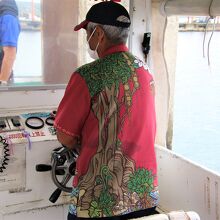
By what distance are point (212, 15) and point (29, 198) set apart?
1551mm

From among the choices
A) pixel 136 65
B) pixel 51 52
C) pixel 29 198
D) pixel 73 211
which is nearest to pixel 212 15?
pixel 136 65

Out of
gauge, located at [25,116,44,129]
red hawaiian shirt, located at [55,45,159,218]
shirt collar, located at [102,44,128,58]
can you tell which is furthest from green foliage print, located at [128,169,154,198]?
gauge, located at [25,116,44,129]

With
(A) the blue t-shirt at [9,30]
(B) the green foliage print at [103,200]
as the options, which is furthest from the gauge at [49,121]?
(B) the green foliage print at [103,200]

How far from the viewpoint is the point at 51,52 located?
2.41 m

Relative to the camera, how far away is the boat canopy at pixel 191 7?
193 centimetres

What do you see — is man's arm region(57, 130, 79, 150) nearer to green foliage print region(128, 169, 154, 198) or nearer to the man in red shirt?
the man in red shirt

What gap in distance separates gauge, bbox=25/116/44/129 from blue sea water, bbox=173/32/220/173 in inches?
47.2

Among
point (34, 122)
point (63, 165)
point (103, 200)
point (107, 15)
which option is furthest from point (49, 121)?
point (107, 15)

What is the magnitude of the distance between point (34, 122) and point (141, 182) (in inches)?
37.1

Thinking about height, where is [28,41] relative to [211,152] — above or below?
above

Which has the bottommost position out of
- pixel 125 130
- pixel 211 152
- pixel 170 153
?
pixel 211 152

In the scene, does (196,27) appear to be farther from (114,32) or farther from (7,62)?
(7,62)

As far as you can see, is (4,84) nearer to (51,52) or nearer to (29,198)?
(51,52)

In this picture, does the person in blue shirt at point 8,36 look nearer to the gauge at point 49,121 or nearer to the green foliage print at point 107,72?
the gauge at point 49,121
